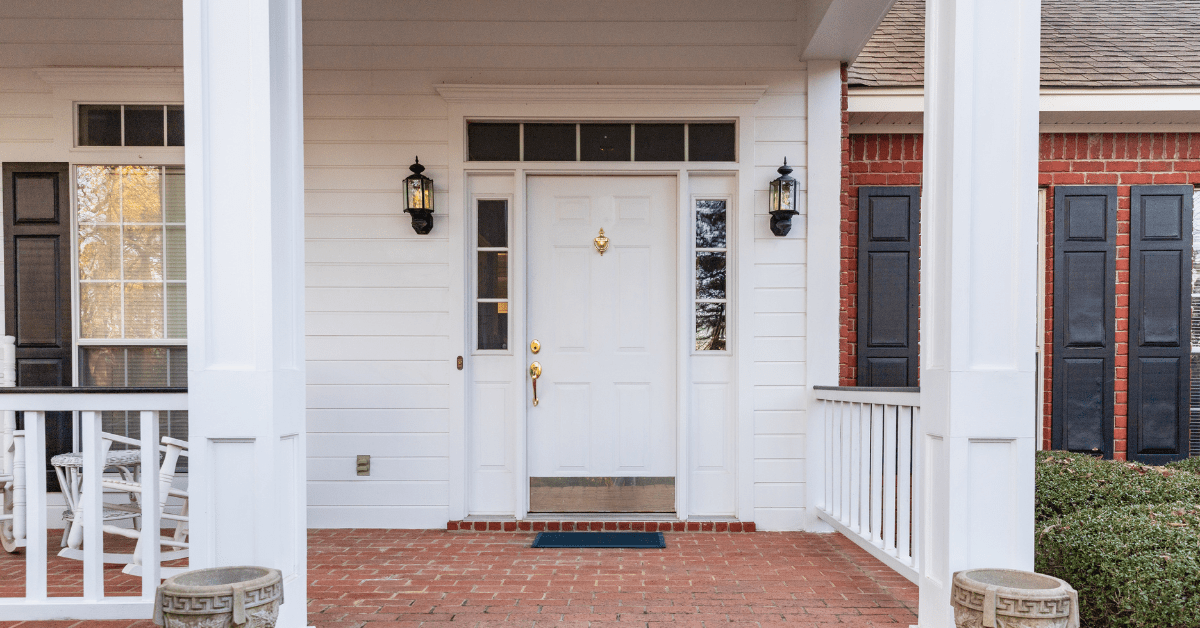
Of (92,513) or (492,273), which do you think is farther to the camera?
(492,273)

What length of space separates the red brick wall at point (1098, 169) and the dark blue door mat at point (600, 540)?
249 centimetres

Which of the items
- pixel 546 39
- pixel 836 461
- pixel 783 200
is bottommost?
pixel 836 461

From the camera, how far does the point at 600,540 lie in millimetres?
3775

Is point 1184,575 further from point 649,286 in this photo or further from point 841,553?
point 649,286

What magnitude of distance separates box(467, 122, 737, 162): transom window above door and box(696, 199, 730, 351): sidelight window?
332mm

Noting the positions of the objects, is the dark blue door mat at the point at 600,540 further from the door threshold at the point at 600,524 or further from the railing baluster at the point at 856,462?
the railing baluster at the point at 856,462

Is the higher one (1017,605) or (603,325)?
(603,325)

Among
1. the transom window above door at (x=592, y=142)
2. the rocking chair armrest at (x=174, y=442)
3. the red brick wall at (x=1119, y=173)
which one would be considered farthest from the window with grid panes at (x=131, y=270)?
the red brick wall at (x=1119, y=173)

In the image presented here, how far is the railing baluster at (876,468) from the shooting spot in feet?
10.8

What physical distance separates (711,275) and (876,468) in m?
1.43

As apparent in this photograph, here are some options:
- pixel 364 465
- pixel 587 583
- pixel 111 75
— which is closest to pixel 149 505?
pixel 364 465

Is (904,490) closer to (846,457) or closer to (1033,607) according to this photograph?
(846,457)

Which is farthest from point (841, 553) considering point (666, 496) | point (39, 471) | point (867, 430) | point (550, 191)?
point (39, 471)

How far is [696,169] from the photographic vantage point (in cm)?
413
